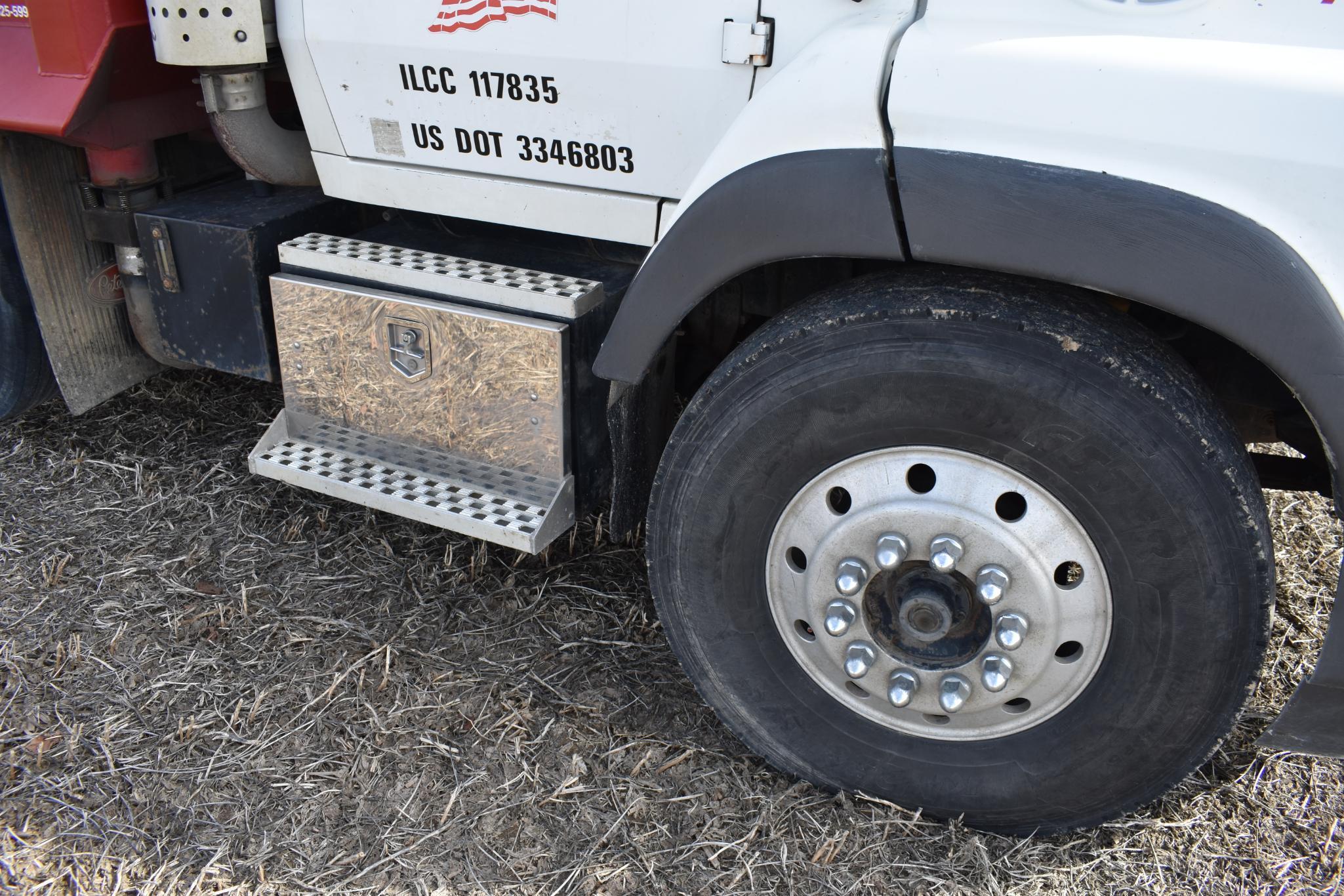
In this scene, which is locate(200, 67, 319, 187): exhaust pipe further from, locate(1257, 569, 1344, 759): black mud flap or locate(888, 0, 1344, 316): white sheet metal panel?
locate(1257, 569, 1344, 759): black mud flap

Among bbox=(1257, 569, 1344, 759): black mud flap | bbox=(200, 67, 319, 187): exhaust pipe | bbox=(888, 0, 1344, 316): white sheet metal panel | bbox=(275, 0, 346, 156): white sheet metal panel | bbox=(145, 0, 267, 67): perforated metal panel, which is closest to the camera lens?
bbox=(888, 0, 1344, 316): white sheet metal panel

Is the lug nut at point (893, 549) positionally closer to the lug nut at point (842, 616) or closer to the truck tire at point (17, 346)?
Answer: the lug nut at point (842, 616)

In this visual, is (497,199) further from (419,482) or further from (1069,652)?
(1069,652)

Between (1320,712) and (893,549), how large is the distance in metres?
0.76

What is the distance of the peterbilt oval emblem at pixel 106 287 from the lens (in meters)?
3.19

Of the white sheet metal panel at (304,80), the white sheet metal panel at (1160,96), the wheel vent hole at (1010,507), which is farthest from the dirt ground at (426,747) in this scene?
the white sheet metal panel at (1160,96)

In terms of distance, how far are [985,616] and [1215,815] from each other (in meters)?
0.75

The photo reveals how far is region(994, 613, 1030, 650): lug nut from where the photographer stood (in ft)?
6.47

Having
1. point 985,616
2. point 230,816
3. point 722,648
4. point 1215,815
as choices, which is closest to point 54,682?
point 230,816

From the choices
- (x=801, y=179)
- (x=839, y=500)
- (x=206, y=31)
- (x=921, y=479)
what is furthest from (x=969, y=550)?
(x=206, y=31)

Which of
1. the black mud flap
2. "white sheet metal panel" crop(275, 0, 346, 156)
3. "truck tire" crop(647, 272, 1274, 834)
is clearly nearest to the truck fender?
"truck tire" crop(647, 272, 1274, 834)

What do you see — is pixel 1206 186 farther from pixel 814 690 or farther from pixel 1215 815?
pixel 1215 815

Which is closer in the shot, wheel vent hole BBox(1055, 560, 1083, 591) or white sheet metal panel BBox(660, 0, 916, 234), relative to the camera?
white sheet metal panel BBox(660, 0, 916, 234)

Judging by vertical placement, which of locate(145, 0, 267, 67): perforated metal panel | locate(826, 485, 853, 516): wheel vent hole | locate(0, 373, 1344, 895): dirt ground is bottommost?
locate(0, 373, 1344, 895): dirt ground
